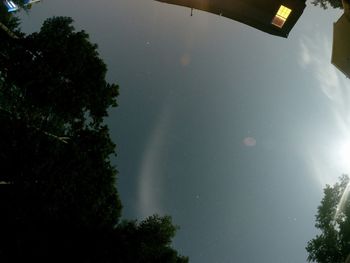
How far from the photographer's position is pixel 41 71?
13.6 m

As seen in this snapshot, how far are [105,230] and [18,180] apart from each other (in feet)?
19.7

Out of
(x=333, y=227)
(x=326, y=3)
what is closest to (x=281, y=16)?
(x=326, y=3)

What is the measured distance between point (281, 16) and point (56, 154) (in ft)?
54.9

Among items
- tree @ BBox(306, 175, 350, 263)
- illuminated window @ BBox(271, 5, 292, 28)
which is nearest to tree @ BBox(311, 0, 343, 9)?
illuminated window @ BBox(271, 5, 292, 28)

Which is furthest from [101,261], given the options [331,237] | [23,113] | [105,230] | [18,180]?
[331,237]

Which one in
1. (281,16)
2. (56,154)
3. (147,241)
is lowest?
(147,241)

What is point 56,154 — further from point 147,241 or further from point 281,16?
point 281,16

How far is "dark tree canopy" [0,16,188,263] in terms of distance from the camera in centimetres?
1282

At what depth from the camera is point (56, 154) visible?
13.7 metres

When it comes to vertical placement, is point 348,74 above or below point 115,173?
above

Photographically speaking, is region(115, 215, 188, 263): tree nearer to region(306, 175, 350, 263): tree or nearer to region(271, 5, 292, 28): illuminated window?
region(306, 175, 350, 263): tree

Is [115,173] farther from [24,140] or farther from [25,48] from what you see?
[25,48]

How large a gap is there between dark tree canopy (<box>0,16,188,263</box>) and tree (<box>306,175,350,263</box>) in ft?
43.9

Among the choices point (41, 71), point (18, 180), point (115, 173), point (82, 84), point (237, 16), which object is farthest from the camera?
point (237, 16)
